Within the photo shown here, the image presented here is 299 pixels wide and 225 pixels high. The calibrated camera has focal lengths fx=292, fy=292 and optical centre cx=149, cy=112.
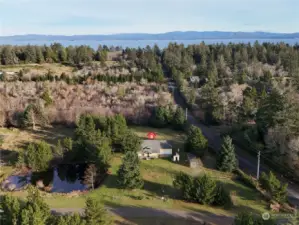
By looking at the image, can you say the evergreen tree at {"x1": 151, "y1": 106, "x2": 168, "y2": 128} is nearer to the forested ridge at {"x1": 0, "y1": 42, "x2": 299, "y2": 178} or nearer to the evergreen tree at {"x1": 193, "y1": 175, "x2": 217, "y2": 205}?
the forested ridge at {"x1": 0, "y1": 42, "x2": 299, "y2": 178}

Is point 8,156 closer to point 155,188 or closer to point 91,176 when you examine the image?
point 91,176

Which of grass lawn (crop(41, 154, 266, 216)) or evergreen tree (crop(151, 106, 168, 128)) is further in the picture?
evergreen tree (crop(151, 106, 168, 128))

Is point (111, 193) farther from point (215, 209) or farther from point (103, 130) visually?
point (103, 130)

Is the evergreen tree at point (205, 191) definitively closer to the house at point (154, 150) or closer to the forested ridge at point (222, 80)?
the forested ridge at point (222, 80)

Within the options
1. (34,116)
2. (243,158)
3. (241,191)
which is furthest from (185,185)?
(34,116)

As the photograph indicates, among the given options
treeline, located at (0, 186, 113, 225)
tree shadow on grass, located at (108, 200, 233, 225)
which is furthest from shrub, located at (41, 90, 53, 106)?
treeline, located at (0, 186, 113, 225)

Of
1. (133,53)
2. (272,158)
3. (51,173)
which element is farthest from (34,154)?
(133,53)
